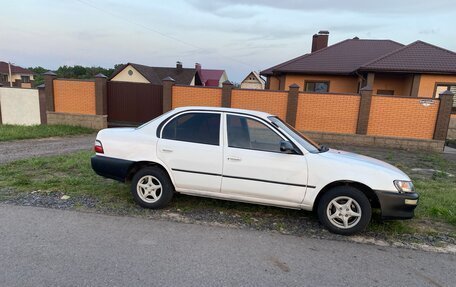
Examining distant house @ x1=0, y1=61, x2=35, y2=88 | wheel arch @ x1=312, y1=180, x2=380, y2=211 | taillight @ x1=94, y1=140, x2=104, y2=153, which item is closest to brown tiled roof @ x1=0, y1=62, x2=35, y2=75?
distant house @ x1=0, y1=61, x2=35, y2=88

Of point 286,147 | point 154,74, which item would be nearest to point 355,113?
point 286,147

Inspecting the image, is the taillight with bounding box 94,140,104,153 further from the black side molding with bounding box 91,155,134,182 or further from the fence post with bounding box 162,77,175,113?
the fence post with bounding box 162,77,175,113

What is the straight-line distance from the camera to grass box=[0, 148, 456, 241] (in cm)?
428

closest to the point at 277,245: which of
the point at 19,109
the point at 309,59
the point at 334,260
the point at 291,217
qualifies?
the point at 334,260

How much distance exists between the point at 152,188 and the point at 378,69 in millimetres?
15659

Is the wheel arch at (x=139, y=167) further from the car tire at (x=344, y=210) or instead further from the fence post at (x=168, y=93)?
the fence post at (x=168, y=93)

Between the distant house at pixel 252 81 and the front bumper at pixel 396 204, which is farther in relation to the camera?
the distant house at pixel 252 81

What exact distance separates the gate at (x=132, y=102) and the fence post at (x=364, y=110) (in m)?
8.98

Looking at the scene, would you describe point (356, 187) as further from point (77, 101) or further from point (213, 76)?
point (213, 76)

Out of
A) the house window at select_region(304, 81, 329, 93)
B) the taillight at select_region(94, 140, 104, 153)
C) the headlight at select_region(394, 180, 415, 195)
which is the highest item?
the house window at select_region(304, 81, 329, 93)

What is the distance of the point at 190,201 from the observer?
16.1 ft

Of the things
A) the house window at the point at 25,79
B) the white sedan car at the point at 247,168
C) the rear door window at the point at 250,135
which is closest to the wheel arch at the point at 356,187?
the white sedan car at the point at 247,168

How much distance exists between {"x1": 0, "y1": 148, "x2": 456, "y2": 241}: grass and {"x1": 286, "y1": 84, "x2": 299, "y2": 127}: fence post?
678 centimetres

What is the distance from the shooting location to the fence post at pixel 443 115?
1169cm
